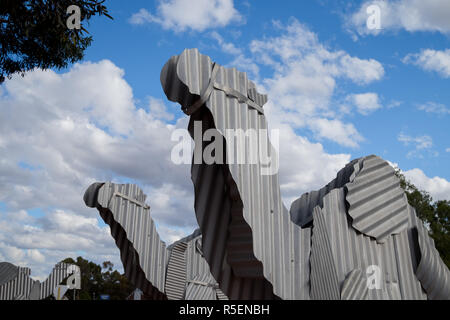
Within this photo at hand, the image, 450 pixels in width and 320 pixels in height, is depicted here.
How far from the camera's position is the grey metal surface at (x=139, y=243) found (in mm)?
7824

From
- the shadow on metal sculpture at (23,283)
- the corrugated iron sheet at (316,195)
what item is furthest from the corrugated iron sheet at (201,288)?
the corrugated iron sheet at (316,195)

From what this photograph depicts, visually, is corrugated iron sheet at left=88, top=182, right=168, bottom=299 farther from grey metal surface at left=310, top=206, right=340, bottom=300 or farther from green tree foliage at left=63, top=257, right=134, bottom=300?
green tree foliage at left=63, top=257, right=134, bottom=300

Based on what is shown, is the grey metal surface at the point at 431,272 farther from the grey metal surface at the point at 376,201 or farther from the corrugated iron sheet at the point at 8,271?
the corrugated iron sheet at the point at 8,271

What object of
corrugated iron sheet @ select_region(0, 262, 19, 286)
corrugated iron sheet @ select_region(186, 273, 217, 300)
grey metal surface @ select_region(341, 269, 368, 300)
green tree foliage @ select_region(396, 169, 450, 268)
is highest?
green tree foliage @ select_region(396, 169, 450, 268)

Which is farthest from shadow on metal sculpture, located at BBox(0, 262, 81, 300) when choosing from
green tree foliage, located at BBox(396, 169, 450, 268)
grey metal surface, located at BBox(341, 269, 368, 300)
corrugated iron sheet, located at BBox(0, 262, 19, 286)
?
green tree foliage, located at BBox(396, 169, 450, 268)

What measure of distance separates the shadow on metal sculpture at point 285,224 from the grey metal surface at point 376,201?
0.01 m

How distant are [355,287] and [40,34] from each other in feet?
24.5

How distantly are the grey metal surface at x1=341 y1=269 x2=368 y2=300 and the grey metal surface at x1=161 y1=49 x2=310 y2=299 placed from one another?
1.67 feet

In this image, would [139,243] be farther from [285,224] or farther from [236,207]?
[236,207]

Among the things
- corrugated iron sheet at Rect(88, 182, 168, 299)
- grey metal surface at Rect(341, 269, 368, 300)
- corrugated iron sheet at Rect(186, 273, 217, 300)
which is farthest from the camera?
corrugated iron sheet at Rect(186, 273, 217, 300)

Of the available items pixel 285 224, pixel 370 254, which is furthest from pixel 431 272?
pixel 285 224

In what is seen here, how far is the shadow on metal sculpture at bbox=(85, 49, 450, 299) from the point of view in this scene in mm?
3566

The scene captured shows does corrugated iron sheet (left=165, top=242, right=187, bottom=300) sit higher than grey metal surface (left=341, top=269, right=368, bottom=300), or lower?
higher
